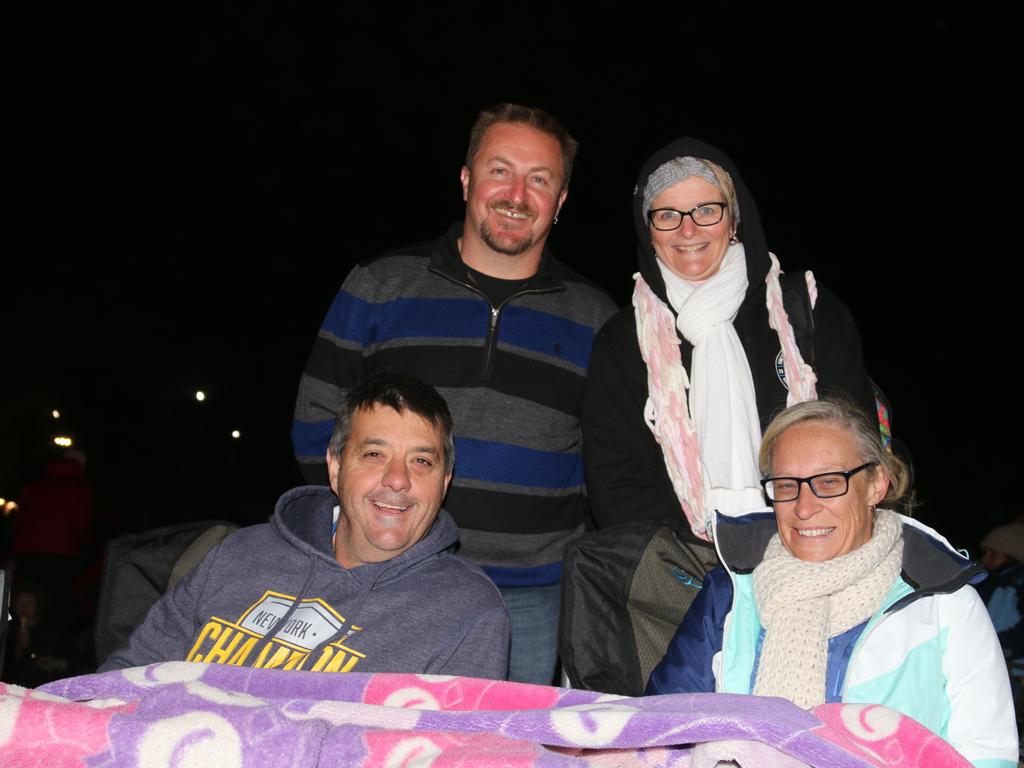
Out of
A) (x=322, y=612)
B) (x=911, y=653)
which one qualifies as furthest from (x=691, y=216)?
(x=322, y=612)

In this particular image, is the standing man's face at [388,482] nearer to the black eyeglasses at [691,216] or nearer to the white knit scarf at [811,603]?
the white knit scarf at [811,603]

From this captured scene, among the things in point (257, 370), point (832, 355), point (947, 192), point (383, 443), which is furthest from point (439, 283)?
point (257, 370)

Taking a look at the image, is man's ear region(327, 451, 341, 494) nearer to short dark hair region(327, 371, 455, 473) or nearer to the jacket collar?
short dark hair region(327, 371, 455, 473)

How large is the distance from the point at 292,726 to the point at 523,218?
5.95 ft

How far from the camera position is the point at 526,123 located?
2879 mm

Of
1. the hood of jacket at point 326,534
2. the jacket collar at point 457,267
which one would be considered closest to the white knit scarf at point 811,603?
the hood of jacket at point 326,534

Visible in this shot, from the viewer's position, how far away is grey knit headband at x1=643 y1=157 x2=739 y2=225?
8.63 feet

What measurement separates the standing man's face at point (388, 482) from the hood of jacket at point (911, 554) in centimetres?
68

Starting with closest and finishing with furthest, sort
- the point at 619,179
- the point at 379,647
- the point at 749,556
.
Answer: the point at 379,647 < the point at 749,556 < the point at 619,179

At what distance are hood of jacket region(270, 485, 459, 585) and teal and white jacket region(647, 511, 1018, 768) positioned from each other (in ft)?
1.91

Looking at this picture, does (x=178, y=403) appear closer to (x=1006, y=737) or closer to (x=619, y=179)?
(x=619, y=179)

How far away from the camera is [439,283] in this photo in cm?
284

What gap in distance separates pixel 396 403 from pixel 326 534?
0.37 m

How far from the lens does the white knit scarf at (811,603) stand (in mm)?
1982
